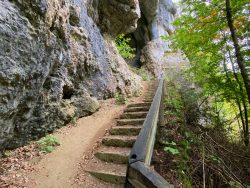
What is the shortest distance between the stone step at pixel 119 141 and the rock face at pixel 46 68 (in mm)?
1785

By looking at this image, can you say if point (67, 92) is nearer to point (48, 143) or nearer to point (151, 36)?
point (48, 143)

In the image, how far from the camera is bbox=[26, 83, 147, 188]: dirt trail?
4184mm

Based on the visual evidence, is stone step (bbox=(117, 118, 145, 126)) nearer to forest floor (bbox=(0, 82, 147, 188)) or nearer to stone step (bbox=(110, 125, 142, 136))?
stone step (bbox=(110, 125, 142, 136))

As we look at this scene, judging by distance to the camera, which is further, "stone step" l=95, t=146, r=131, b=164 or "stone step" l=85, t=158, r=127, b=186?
"stone step" l=95, t=146, r=131, b=164

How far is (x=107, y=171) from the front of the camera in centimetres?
433

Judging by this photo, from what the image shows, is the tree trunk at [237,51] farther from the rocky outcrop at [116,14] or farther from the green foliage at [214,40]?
the rocky outcrop at [116,14]

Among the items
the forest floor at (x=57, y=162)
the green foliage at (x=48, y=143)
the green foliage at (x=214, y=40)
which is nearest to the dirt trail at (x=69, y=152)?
the forest floor at (x=57, y=162)

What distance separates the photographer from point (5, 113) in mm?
4176

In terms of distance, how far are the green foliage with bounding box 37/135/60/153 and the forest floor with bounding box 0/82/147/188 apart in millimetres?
120

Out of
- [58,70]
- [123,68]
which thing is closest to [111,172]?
[58,70]

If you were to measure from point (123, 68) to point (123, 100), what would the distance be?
3446mm

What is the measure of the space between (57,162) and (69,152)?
483 mm

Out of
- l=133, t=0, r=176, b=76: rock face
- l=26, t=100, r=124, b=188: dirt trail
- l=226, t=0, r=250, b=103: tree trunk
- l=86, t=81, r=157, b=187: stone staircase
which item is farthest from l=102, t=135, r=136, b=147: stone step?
l=133, t=0, r=176, b=76: rock face

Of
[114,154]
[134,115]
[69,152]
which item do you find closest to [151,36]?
[134,115]
